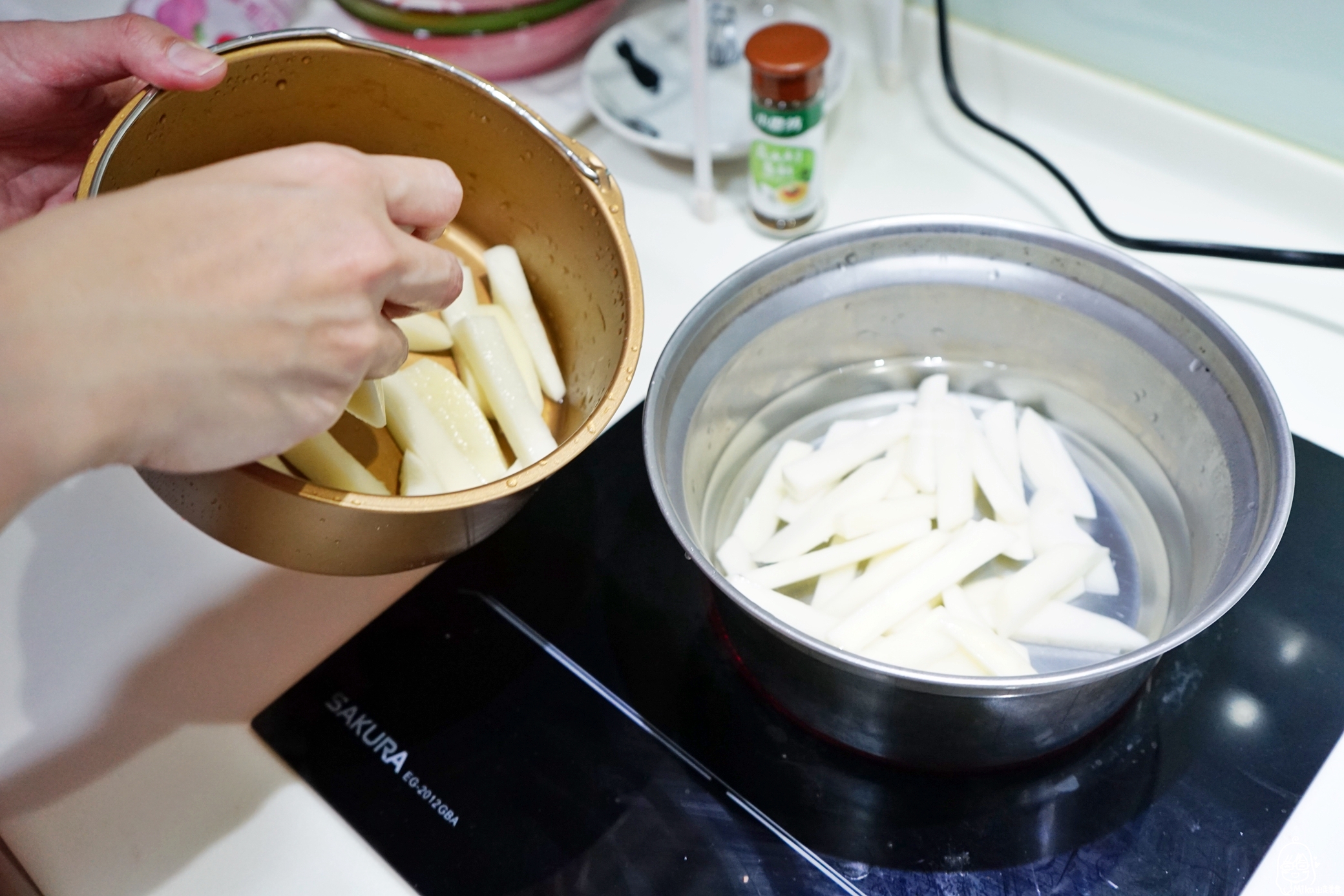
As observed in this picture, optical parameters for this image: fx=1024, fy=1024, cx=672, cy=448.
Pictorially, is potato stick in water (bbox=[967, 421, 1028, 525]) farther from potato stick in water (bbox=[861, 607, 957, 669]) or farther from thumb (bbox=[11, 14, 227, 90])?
thumb (bbox=[11, 14, 227, 90])

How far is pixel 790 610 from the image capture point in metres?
0.68

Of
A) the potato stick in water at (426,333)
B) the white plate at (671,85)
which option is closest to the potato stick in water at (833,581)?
the potato stick in water at (426,333)

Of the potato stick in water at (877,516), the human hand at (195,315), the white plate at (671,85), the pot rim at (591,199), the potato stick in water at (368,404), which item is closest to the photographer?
the human hand at (195,315)

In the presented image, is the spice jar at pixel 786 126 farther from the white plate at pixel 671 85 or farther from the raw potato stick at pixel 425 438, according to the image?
the raw potato stick at pixel 425 438

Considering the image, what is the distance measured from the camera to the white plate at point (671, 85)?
983 millimetres

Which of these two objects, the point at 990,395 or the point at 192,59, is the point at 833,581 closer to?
the point at 990,395

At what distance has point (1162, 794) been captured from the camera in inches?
24.3

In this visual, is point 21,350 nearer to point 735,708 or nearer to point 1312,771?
point 735,708

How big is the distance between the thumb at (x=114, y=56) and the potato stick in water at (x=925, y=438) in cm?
53

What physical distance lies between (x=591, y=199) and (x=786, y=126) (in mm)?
272

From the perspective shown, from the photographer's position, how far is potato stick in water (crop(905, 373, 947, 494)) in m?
0.77

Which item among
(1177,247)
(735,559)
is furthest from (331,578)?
(1177,247)

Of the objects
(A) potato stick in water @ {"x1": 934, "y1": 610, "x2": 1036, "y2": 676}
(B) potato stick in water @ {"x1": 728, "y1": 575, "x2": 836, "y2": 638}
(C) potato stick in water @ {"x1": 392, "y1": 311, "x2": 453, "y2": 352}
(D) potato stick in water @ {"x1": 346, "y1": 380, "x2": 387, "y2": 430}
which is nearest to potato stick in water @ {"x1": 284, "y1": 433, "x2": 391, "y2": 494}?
(D) potato stick in water @ {"x1": 346, "y1": 380, "x2": 387, "y2": 430}

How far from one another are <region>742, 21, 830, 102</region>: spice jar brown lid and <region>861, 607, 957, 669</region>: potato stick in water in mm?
440
